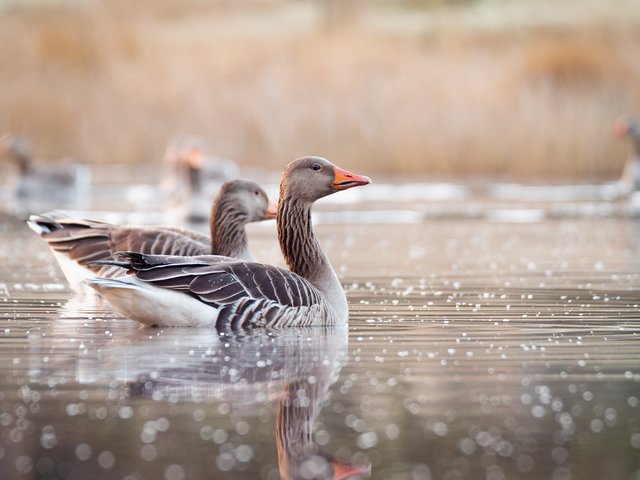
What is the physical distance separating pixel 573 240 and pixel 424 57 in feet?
51.1

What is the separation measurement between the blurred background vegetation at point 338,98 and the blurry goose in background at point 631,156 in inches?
48.5

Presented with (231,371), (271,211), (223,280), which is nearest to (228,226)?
(271,211)

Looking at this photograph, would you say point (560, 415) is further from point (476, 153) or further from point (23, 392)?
point (476, 153)

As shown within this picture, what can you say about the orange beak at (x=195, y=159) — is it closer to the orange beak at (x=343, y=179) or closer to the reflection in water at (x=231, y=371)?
the orange beak at (x=343, y=179)

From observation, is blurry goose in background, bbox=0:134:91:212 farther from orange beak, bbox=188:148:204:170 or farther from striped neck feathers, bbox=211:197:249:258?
striped neck feathers, bbox=211:197:249:258

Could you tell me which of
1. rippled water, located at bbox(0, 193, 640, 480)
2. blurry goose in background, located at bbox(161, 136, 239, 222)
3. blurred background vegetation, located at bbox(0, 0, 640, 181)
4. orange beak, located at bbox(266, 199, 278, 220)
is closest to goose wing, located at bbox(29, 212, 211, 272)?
rippled water, located at bbox(0, 193, 640, 480)

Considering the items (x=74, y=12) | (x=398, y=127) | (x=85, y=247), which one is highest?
(x=74, y=12)

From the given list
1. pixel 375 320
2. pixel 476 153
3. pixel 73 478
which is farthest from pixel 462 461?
pixel 476 153

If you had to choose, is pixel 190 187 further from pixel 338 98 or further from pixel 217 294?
pixel 217 294

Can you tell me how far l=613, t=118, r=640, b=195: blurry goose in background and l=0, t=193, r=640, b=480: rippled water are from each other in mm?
12635

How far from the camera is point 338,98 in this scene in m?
29.0

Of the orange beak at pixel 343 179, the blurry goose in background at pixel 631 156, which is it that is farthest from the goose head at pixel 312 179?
the blurry goose in background at pixel 631 156

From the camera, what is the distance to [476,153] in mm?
26984

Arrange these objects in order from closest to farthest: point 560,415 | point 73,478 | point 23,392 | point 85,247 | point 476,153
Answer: point 73,478
point 560,415
point 23,392
point 85,247
point 476,153
